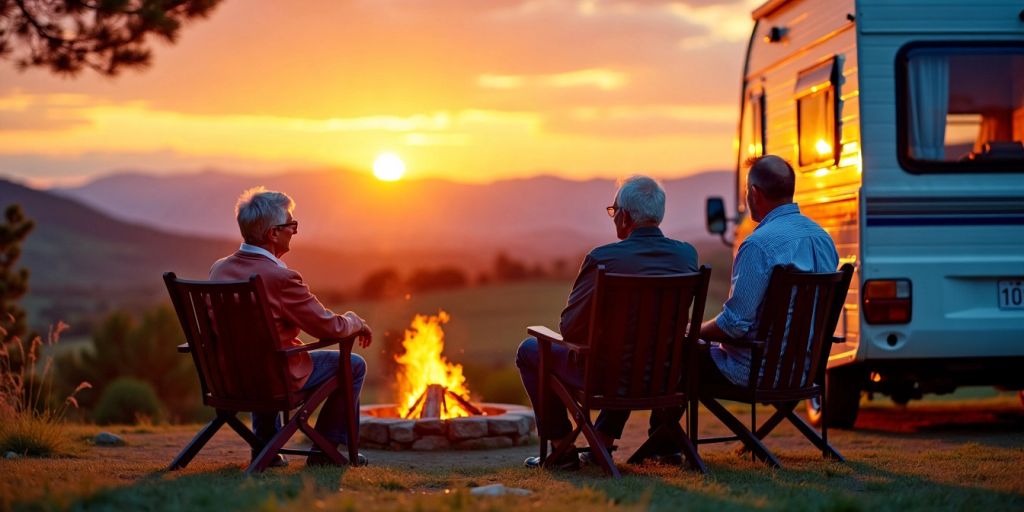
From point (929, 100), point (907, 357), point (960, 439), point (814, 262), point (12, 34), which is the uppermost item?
point (12, 34)

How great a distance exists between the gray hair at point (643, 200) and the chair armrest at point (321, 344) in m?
1.51

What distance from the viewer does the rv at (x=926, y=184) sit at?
767 cm

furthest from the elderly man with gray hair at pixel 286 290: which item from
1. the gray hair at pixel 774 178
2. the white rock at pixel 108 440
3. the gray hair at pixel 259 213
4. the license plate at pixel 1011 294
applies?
the license plate at pixel 1011 294

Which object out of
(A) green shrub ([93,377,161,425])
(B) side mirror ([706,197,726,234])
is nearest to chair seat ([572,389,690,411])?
(B) side mirror ([706,197,726,234])

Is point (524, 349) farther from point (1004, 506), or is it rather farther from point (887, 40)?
point (887, 40)

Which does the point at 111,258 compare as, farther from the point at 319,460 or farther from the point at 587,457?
the point at 587,457

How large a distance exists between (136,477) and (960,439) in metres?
5.29

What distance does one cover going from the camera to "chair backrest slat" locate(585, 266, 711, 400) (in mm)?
5637

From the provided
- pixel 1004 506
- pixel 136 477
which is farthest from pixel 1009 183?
pixel 136 477

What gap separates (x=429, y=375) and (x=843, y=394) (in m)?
2.98

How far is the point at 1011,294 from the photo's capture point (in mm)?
7750

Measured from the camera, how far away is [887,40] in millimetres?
7809

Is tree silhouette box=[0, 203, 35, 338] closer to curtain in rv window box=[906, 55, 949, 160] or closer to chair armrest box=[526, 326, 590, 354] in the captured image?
chair armrest box=[526, 326, 590, 354]

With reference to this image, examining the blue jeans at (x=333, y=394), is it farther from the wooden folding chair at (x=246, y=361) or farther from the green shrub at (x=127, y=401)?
the green shrub at (x=127, y=401)
